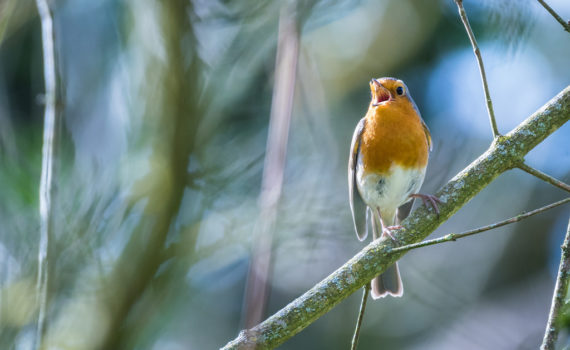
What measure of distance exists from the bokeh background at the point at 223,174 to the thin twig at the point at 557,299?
753 mm

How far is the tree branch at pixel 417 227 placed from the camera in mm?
1921

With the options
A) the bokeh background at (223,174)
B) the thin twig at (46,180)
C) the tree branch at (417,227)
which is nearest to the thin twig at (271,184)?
the bokeh background at (223,174)

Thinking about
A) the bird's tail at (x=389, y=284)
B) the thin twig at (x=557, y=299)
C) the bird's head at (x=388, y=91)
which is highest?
the bird's head at (x=388, y=91)

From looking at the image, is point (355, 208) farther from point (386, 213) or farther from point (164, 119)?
point (164, 119)

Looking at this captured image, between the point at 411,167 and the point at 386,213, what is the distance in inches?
19.9

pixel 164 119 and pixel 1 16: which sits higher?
pixel 164 119

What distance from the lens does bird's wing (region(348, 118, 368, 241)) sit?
11.6ft

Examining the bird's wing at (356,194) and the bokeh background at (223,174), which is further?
the bird's wing at (356,194)

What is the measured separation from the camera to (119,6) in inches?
158

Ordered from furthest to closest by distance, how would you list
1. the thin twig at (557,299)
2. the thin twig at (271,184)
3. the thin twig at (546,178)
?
the thin twig at (546,178)
the thin twig at (557,299)
the thin twig at (271,184)

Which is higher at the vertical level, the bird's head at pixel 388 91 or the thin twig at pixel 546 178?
the bird's head at pixel 388 91

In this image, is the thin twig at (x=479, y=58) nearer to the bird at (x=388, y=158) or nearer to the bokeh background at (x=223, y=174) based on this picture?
the bokeh background at (x=223, y=174)

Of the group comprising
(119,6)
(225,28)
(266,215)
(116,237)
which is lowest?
(266,215)

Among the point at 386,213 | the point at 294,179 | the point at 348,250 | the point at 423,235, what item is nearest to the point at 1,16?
the point at 423,235
